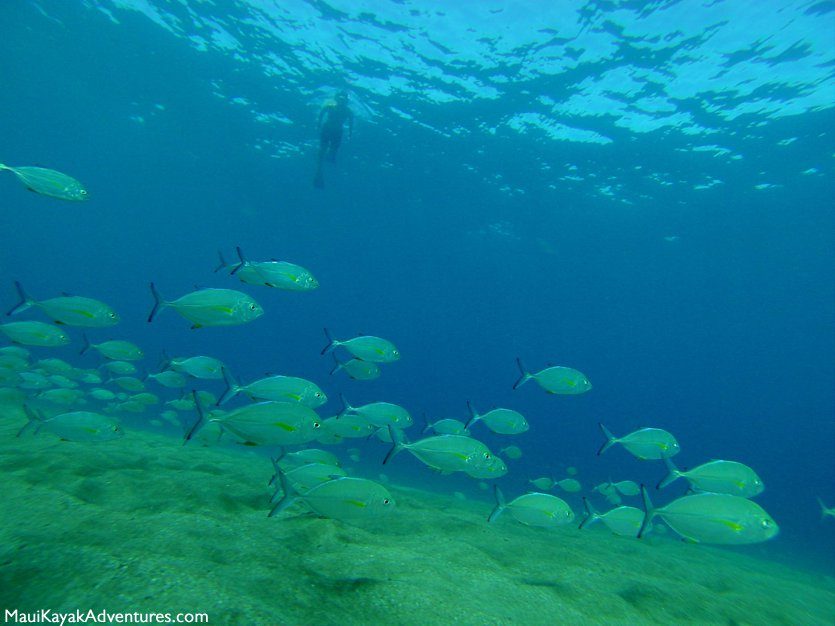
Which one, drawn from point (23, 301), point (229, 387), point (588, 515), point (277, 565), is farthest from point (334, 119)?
point (277, 565)

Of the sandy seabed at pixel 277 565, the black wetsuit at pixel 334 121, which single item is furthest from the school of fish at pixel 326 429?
the black wetsuit at pixel 334 121

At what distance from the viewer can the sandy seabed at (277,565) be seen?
8.70 ft

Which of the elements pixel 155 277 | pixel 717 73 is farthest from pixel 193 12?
pixel 155 277

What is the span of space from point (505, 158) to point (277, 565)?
2739 cm

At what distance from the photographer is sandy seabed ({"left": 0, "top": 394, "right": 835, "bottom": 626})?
2.65 m

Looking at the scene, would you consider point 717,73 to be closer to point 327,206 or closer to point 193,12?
point 193,12

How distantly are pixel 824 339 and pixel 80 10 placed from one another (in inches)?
2638

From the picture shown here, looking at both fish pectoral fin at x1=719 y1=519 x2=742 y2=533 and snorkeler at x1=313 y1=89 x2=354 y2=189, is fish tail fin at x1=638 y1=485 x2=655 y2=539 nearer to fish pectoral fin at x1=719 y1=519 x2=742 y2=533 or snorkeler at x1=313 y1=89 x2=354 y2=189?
fish pectoral fin at x1=719 y1=519 x2=742 y2=533

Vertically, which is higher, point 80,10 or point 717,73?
point 717,73

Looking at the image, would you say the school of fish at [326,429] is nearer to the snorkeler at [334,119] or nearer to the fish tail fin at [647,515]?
the fish tail fin at [647,515]

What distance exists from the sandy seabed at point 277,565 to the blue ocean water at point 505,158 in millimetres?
15443

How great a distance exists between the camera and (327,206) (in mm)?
41188

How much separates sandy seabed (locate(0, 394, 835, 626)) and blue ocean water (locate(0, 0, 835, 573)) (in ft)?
50.7

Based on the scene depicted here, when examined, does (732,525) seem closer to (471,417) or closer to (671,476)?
(671,476)
